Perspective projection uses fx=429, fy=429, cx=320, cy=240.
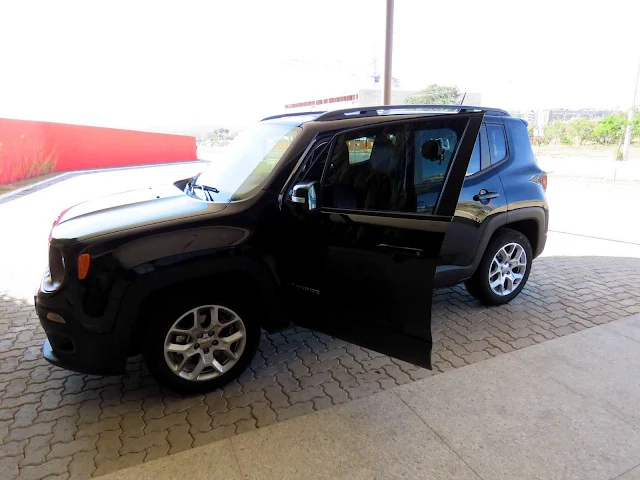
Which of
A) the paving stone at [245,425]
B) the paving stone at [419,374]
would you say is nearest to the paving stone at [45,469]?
the paving stone at [245,425]

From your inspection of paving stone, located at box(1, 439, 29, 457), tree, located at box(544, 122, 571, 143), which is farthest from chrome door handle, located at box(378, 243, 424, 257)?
tree, located at box(544, 122, 571, 143)

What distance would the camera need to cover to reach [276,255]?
2.91 meters

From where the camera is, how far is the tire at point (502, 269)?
419cm

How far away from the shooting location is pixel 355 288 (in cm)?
275

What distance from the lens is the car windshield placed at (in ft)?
10.2

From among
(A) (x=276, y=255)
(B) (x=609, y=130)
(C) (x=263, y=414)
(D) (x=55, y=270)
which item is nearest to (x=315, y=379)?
(C) (x=263, y=414)

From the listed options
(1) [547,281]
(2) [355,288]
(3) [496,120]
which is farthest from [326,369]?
(1) [547,281]

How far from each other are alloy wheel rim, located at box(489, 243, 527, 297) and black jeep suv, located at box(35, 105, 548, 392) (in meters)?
1.98

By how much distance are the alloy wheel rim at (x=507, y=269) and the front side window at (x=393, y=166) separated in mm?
1979

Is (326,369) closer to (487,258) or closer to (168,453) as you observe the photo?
(168,453)

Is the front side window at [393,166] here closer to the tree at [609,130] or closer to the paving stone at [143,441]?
the paving stone at [143,441]

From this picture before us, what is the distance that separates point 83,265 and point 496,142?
3.66 m

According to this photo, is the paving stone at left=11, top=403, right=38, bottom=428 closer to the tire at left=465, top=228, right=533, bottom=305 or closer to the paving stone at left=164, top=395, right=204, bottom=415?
the paving stone at left=164, top=395, right=204, bottom=415

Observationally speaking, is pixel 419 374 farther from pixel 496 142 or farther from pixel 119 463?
pixel 496 142
